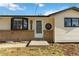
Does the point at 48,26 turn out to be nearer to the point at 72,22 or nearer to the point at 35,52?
the point at 72,22

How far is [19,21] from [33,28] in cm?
105

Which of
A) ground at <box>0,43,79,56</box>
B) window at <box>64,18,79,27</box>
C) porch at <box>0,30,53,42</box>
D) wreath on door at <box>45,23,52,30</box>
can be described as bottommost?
ground at <box>0,43,79,56</box>

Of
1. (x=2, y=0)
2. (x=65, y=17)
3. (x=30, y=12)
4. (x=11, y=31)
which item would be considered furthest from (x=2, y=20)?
(x=2, y=0)

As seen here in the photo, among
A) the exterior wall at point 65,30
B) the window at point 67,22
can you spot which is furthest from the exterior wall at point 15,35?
the window at point 67,22

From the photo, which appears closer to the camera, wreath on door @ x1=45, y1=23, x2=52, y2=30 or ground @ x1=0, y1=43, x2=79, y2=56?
ground @ x1=0, y1=43, x2=79, y2=56

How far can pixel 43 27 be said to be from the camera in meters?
14.8

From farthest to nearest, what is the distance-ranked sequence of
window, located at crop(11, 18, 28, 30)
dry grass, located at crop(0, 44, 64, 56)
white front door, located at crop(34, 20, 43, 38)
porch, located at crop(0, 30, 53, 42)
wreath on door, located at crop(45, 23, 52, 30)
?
window, located at crop(11, 18, 28, 30)
white front door, located at crop(34, 20, 43, 38)
wreath on door, located at crop(45, 23, 52, 30)
porch, located at crop(0, 30, 53, 42)
dry grass, located at crop(0, 44, 64, 56)

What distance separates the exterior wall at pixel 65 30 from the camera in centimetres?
1349

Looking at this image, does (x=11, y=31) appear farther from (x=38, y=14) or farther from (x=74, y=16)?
(x=74, y=16)

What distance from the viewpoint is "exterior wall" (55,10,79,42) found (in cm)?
1349

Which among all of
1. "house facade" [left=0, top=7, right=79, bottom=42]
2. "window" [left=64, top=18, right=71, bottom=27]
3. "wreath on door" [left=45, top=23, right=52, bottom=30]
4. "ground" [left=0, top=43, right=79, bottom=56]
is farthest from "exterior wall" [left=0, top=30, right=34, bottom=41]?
"ground" [left=0, top=43, right=79, bottom=56]

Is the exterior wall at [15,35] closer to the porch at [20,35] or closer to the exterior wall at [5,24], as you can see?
the porch at [20,35]

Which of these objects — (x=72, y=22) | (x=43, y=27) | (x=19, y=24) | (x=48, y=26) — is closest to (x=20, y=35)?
(x=19, y=24)

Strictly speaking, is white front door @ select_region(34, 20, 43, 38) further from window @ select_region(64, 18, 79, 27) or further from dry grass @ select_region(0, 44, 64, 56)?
dry grass @ select_region(0, 44, 64, 56)
